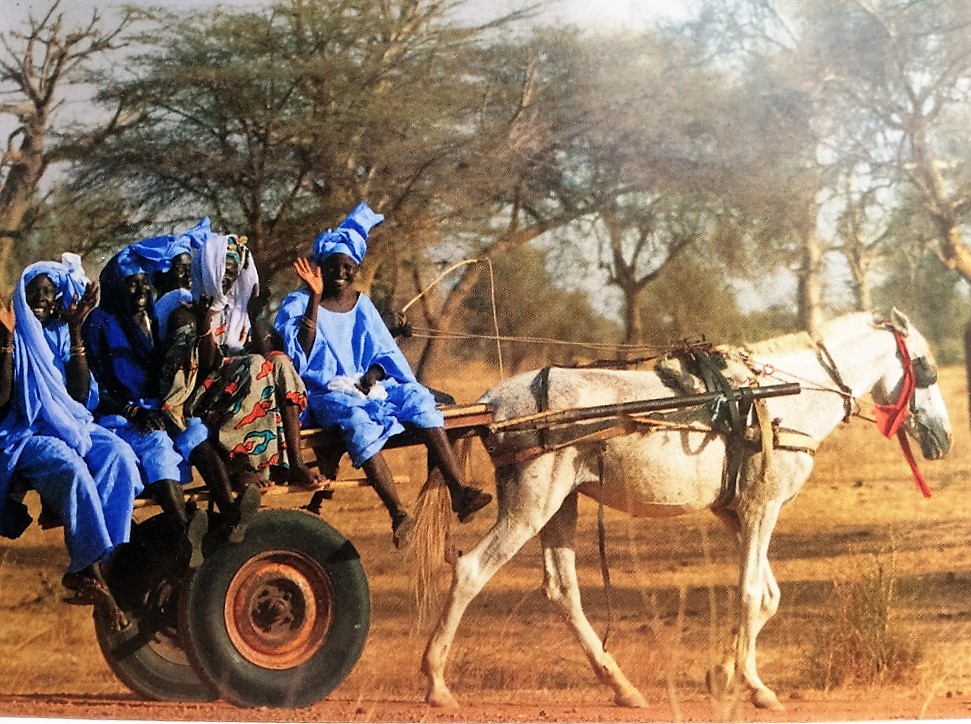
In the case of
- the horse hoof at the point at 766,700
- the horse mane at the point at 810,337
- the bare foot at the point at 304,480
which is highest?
the horse mane at the point at 810,337

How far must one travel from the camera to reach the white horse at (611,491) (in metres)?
6.09

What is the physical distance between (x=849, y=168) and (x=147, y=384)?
3.41m

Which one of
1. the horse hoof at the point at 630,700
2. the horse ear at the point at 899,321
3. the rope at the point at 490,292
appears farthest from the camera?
the horse ear at the point at 899,321

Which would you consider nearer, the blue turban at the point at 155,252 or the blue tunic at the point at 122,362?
the blue tunic at the point at 122,362

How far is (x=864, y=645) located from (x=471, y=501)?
1989mm

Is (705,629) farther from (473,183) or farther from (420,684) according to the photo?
(473,183)

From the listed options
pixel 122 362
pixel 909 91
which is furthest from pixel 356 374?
pixel 909 91

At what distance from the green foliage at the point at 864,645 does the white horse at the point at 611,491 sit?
34cm

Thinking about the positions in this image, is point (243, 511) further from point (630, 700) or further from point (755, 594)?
point (755, 594)

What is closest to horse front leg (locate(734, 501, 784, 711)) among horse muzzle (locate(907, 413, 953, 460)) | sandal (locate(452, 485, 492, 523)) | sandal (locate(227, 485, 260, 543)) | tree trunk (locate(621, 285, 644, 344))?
horse muzzle (locate(907, 413, 953, 460))

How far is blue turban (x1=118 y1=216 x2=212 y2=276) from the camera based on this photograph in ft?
20.0

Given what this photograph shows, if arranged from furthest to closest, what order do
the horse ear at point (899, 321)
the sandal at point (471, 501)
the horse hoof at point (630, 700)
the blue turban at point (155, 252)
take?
1. the horse ear at point (899, 321)
2. the horse hoof at point (630, 700)
3. the blue turban at point (155, 252)
4. the sandal at point (471, 501)

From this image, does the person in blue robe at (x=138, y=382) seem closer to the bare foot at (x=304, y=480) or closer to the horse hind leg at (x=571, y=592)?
the bare foot at (x=304, y=480)

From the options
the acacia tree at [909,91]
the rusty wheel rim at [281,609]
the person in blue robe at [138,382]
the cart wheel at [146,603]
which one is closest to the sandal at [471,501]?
the rusty wheel rim at [281,609]
